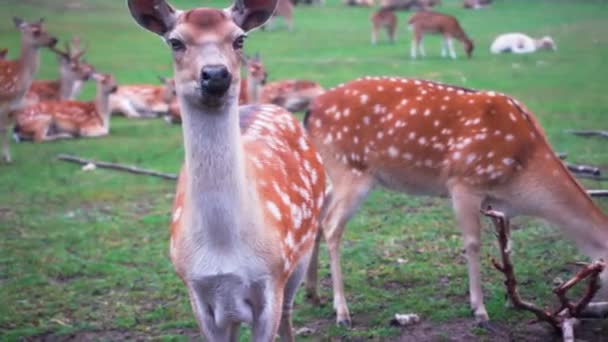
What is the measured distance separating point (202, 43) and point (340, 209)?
250 cm

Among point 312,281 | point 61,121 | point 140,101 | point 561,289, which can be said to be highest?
point 561,289

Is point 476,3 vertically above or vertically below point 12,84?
below

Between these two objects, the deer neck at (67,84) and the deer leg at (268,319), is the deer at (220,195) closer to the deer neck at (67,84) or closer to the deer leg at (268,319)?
the deer leg at (268,319)

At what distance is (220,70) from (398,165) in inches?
106

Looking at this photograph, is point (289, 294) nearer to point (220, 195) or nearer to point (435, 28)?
point (220, 195)

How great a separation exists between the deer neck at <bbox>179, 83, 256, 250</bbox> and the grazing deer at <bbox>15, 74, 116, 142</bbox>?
8518 mm

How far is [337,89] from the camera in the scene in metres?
5.98

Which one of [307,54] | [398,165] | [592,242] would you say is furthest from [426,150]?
[307,54]

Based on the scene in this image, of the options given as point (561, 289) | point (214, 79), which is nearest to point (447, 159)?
point (561, 289)

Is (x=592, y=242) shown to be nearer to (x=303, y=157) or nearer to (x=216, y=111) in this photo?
(x=303, y=157)

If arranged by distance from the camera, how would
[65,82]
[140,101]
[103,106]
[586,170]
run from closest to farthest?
[586,170] → [103,106] → [140,101] → [65,82]

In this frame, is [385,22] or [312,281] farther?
[385,22]

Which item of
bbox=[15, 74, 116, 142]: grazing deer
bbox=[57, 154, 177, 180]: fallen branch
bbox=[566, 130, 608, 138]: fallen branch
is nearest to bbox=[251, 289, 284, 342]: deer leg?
bbox=[57, 154, 177, 180]: fallen branch

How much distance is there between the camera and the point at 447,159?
5500 millimetres
